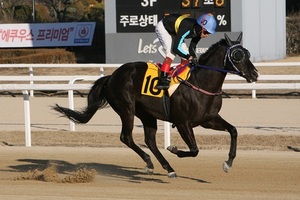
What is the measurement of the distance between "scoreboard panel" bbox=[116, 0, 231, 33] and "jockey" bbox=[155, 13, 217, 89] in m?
11.5

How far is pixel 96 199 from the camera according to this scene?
22.5 ft

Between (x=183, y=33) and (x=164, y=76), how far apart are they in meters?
0.44

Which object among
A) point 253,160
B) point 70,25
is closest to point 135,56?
point 70,25

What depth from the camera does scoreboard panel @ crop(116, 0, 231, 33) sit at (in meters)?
20.0

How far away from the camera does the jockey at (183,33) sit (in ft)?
25.3

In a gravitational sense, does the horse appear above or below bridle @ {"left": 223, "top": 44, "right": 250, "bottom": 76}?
below

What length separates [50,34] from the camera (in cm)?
2494

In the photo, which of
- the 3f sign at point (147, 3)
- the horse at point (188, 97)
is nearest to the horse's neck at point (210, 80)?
the horse at point (188, 97)

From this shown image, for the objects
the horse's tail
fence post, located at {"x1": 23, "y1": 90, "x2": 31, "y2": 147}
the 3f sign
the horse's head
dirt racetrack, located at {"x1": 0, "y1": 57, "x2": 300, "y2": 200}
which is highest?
the 3f sign

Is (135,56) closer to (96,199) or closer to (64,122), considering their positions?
(64,122)

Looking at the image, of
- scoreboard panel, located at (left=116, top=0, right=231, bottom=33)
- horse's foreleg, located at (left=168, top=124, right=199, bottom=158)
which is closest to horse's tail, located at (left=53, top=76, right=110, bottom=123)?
horse's foreleg, located at (left=168, top=124, right=199, bottom=158)

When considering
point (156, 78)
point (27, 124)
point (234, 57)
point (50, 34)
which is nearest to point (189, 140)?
point (156, 78)

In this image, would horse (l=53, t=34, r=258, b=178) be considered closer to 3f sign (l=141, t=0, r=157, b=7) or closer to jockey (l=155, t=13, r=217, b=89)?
jockey (l=155, t=13, r=217, b=89)

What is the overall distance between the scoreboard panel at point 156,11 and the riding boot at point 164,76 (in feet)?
38.6
